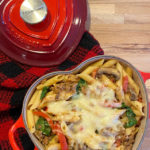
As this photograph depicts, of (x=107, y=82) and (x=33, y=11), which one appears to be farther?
(x=33, y=11)

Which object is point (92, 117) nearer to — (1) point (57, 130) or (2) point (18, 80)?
(1) point (57, 130)

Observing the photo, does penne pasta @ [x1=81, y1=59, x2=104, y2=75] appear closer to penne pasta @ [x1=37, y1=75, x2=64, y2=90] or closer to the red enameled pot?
the red enameled pot

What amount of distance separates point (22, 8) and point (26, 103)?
0.56 metres

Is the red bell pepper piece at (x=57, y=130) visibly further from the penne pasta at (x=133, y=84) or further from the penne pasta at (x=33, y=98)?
the penne pasta at (x=133, y=84)

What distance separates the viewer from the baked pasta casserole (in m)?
1.05

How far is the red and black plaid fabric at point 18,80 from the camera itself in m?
1.24

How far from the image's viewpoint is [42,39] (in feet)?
4.15

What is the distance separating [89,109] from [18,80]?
0.47 meters

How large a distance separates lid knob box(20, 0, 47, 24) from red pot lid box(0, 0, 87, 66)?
4 cm

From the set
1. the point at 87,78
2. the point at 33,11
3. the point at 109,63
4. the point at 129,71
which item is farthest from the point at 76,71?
the point at 33,11

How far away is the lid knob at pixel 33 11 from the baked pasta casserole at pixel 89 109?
381 millimetres

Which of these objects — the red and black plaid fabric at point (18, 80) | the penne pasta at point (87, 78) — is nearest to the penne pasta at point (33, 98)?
the red and black plaid fabric at point (18, 80)

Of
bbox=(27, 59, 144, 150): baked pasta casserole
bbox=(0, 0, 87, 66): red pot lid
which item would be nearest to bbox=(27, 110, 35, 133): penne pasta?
bbox=(27, 59, 144, 150): baked pasta casserole

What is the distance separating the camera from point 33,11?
122cm
